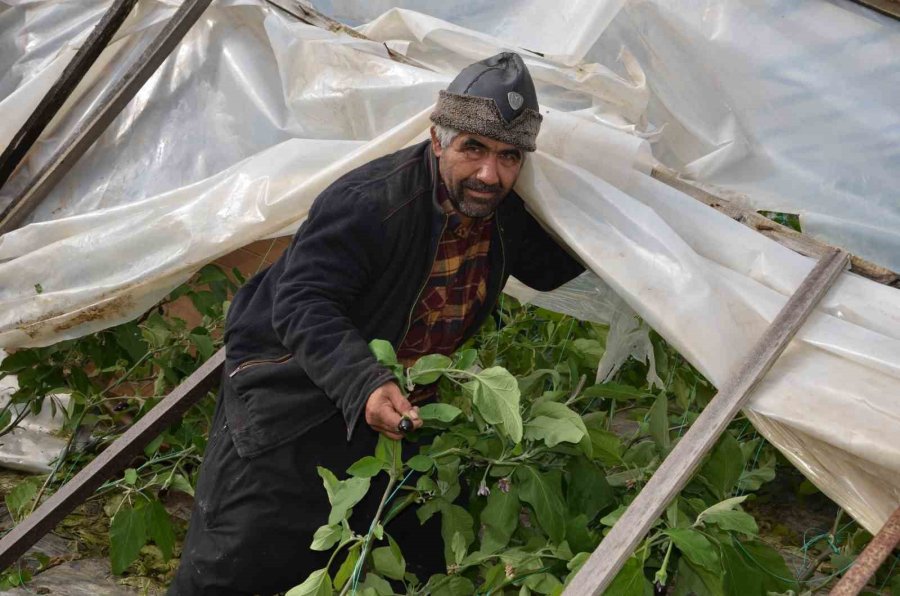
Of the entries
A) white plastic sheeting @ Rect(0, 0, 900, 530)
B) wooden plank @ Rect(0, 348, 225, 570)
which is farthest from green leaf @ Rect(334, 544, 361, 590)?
wooden plank @ Rect(0, 348, 225, 570)

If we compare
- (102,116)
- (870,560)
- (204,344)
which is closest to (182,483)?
(204,344)

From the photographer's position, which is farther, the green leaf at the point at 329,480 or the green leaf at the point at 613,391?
the green leaf at the point at 613,391

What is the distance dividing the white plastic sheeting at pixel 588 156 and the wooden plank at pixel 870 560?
151mm

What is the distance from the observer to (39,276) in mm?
3213

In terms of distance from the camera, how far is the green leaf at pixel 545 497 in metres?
2.29

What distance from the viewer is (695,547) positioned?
2037 millimetres

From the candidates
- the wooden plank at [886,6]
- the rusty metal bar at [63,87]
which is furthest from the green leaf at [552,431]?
the rusty metal bar at [63,87]

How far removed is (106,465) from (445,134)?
1.30 m

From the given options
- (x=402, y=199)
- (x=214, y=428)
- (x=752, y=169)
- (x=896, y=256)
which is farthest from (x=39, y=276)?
(x=896, y=256)

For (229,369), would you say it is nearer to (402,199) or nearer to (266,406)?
(266,406)

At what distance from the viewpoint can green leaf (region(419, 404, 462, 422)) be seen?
2.15 m

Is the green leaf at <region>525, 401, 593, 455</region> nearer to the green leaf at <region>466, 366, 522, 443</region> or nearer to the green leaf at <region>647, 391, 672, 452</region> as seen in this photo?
the green leaf at <region>466, 366, 522, 443</region>

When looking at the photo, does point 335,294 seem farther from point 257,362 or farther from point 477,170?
point 477,170

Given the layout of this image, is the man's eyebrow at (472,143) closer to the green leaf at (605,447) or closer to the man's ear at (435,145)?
the man's ear at (435,145)
